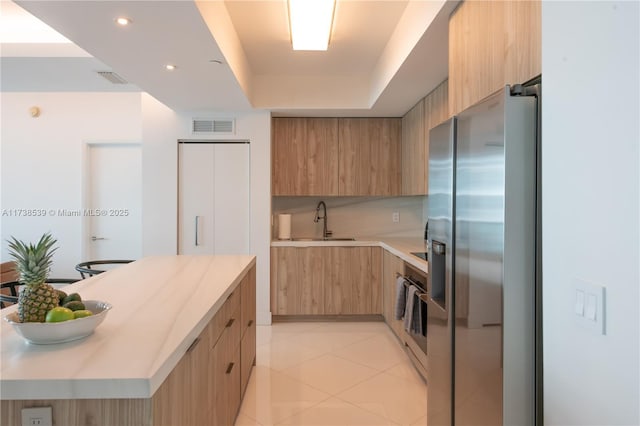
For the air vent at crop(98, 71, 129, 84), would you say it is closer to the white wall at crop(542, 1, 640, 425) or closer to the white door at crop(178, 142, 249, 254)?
the white door at crop(178, 142, 249, 254)

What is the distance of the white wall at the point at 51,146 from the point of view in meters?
4.96

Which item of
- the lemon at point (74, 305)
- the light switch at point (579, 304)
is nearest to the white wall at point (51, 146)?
the lemon at point (74, 305)

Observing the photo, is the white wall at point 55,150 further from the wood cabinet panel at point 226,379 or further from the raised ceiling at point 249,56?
the wood cabinet panel at point 226,379

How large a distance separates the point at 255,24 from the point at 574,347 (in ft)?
9.38

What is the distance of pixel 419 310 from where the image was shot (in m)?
2.55

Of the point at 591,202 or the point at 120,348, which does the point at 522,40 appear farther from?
the point at 120,348

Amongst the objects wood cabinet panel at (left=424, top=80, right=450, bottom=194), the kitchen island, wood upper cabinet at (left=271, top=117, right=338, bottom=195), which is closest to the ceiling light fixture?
wood cabinet panel at (left=424, top=80, right=450, bottom=194)

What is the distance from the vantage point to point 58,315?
1055 millimetres

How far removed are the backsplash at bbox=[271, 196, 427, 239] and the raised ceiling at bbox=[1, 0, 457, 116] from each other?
3.65ft

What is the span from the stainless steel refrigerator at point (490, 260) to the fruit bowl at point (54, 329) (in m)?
1.30

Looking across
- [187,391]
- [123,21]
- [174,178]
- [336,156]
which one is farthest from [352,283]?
[123,21]

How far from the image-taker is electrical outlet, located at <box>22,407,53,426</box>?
897mm

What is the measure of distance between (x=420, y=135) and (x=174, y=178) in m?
2.64

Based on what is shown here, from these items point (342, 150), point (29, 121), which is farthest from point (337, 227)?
point (29, 121)
